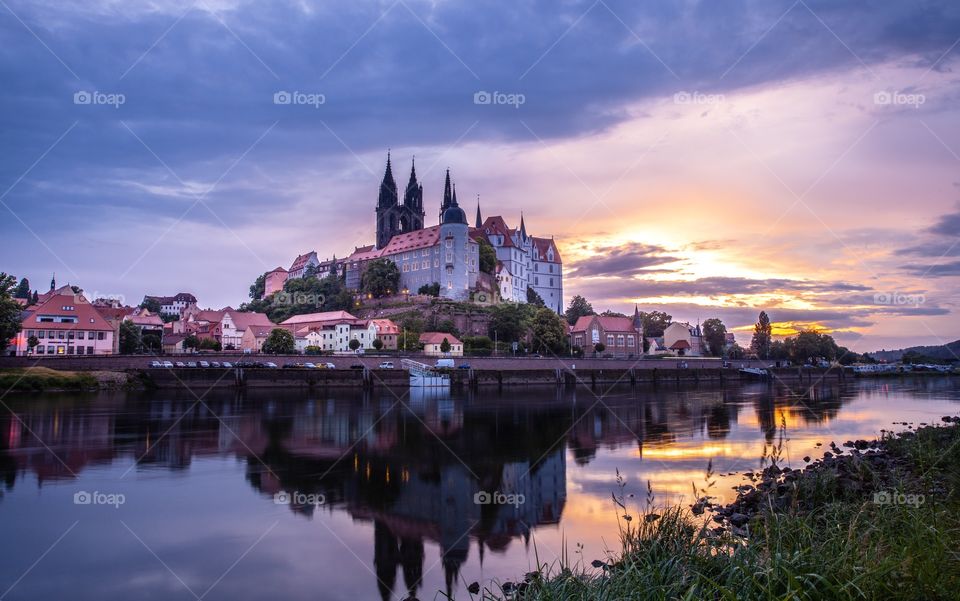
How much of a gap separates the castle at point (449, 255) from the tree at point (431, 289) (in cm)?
89

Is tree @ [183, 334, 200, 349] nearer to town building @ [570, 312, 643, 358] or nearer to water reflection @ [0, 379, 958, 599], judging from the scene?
water reflection @ [0, 379, 958, 599]

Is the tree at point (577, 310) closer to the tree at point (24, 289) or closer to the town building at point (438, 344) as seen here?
the town building at point (438, 344)

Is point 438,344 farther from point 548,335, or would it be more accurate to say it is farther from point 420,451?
point 420,451

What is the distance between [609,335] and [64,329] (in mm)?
81180

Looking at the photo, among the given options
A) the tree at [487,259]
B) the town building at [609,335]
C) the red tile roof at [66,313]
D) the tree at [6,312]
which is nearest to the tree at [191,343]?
the red tile roof at [66,313]

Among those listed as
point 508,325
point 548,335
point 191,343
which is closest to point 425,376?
point 548,335

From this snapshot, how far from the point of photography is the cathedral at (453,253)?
114 m

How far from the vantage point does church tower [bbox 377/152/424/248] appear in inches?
5418

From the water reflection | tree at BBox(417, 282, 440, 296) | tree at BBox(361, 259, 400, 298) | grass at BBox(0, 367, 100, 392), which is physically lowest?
the water reflection

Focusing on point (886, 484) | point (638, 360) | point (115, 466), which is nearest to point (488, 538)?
point (886, 484)

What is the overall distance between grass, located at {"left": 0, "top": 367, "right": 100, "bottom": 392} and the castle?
6457 centimetres

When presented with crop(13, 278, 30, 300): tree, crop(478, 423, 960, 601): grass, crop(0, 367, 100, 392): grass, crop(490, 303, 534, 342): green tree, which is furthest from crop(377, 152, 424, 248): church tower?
crop(478, 423, 960, 601): grass

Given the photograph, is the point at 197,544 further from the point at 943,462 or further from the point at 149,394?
the point at 149,394

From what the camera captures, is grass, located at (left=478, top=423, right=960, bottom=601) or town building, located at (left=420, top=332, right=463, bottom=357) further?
town building, located at (left=420, top=332, right=463, bottom=357)
